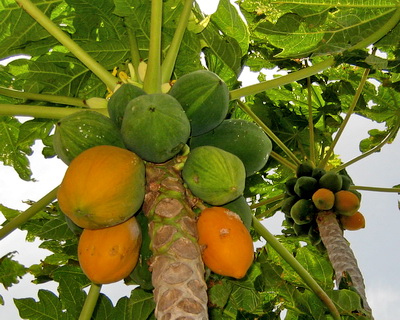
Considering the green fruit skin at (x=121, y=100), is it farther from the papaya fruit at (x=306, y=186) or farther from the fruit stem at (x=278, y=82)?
the papaya fruit at (x=306, y=186)

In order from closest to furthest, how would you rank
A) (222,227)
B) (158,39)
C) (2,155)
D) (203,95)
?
1. (222,227)
2. (203,95)
3. (158,39)
4. (2,155)

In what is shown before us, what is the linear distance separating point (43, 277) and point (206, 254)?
6.04ft

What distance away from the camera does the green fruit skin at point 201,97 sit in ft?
6.37

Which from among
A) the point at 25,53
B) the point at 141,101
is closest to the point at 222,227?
the point at 141,101

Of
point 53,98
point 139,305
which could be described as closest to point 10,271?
point 139,305

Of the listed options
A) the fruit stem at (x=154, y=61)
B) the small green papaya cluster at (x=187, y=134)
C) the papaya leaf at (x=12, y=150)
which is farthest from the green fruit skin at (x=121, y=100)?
the papaya leaf at (x=12, y=150)

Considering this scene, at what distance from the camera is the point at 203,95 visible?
1941mm

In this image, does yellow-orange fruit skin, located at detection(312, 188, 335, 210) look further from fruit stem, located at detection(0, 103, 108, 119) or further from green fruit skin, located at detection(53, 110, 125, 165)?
green fruit skin, located at detection(53, 110, 125, 165)

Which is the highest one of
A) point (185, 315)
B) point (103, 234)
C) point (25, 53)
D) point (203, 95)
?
point (25, 53)

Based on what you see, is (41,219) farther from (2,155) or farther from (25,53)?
(25,53)

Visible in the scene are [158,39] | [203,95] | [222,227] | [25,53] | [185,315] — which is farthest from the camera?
[25,53]

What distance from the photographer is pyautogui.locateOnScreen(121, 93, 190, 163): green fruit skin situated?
5.50ft

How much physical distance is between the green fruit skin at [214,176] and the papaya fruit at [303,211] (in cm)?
209

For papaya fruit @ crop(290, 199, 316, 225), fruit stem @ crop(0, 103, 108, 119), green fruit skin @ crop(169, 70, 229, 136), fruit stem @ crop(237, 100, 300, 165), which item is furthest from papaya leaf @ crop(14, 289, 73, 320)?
papaya fruit @ crop(290, 199, 316, 225)
